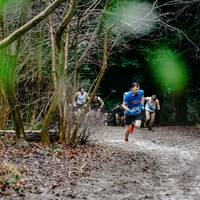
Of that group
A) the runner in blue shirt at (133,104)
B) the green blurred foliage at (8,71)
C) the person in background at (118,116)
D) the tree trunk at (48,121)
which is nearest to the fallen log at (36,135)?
the tree trunk at (48,121)

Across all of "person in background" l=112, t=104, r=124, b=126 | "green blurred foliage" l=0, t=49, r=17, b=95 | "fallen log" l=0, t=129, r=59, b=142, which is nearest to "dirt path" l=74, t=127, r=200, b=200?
"fallen log" l=0, t=129, r=59, b=142

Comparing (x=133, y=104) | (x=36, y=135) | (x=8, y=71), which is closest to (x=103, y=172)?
(x=8, y=71)

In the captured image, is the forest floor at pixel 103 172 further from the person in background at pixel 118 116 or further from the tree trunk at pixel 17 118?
the person in background at pixel 118 116

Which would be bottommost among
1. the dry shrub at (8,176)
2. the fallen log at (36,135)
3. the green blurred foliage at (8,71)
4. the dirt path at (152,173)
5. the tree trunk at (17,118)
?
the dirt path at (152,173)

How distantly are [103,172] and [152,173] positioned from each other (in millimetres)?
1091

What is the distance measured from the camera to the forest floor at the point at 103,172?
852cm

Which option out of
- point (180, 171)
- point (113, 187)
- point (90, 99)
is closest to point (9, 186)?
point (113, 187)

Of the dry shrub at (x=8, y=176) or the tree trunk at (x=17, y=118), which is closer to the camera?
the dry shrub at (x=8, y=176)

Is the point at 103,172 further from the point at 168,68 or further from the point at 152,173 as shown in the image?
the point at 168,68

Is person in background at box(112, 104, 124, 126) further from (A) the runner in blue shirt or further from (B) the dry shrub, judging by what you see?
(B) the dry shrub

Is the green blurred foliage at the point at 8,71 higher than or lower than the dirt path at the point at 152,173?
higher

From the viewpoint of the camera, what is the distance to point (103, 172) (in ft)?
36.1

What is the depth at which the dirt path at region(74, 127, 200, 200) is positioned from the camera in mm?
8805

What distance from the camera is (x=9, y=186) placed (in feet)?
27.8
